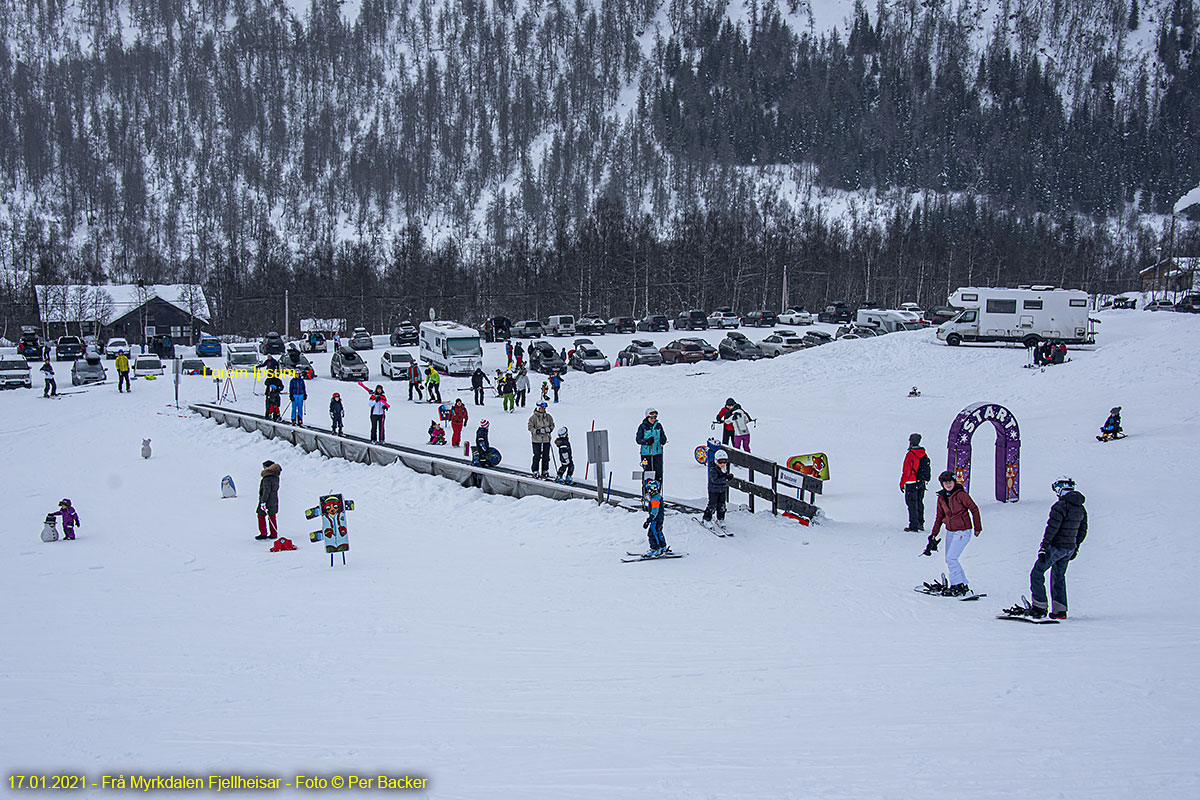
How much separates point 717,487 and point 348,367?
30726 mm

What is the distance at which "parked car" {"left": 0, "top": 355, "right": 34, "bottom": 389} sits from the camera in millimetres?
37531

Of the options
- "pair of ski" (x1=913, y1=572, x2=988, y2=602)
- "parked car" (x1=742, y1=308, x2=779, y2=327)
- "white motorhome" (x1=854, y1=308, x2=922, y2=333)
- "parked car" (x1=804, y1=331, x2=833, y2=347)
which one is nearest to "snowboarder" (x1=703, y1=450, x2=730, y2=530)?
"pair of ski" (x1=913, y1=572, x2=988, y2=602)

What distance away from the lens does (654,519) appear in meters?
11.8

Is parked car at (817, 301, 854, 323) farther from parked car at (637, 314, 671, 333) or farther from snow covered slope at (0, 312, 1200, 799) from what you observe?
snow covered slope at (0, 312, 1200, 799)

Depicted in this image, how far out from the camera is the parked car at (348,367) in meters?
40.2

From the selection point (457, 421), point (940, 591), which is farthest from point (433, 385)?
point (940, 591)

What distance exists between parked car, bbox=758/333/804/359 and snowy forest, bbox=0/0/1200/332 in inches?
1518

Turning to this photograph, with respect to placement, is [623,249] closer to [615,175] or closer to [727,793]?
[615,175]

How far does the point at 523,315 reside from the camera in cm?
9050

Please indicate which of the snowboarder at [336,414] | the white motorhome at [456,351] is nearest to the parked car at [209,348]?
the white motorhome at [456,351]

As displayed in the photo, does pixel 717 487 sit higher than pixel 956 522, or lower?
lower

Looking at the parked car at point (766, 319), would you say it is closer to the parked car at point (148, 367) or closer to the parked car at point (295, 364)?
the parked car at point (295, 364)

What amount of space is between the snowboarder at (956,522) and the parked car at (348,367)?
111 ft

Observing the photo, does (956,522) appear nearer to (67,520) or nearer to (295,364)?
(67,520)
